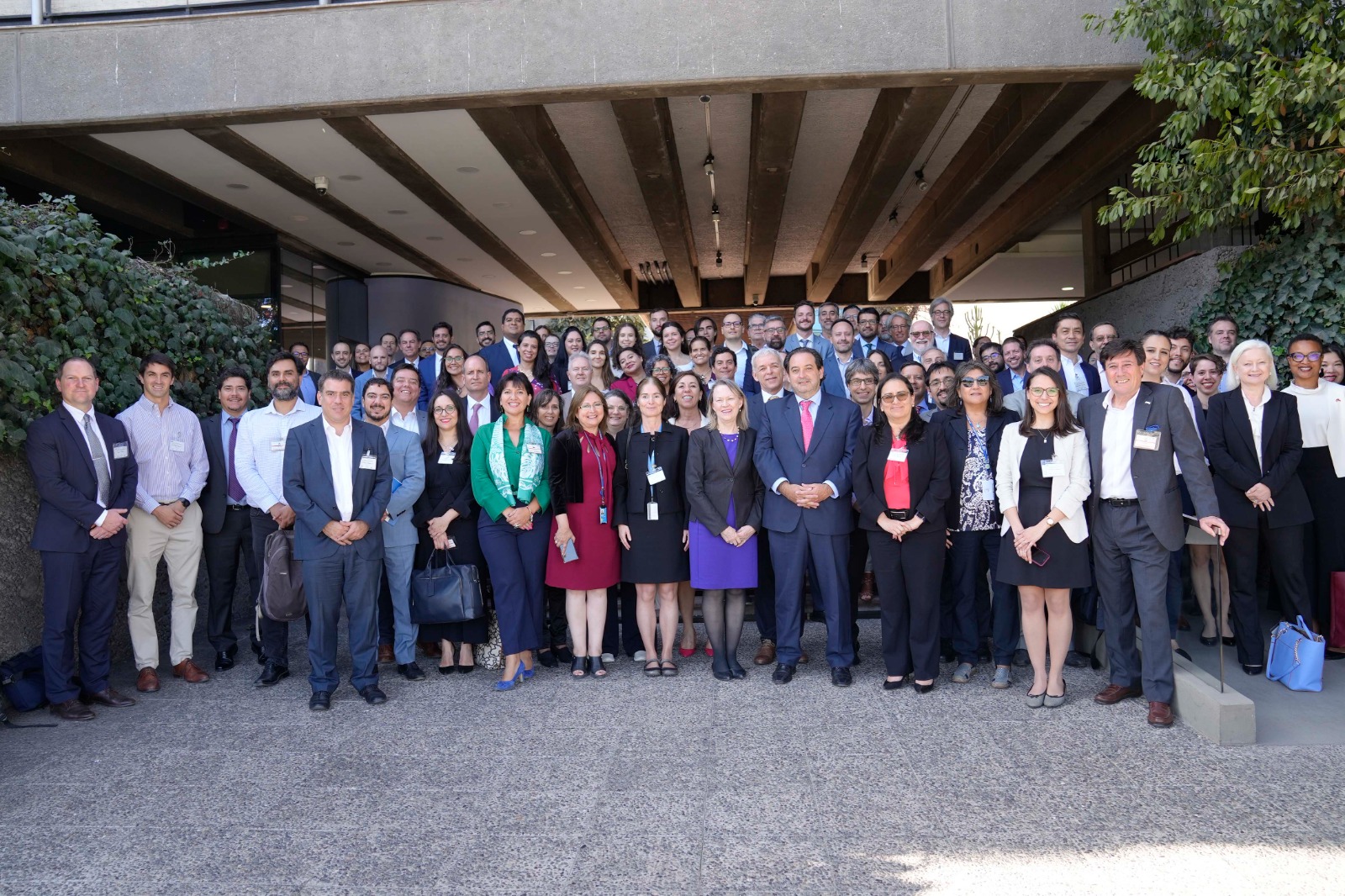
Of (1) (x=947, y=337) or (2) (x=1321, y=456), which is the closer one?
(2) (x=1321, y=456)

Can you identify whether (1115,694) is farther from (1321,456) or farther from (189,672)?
(189,672)

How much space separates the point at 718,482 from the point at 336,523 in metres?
1.98

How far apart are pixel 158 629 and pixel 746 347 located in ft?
15.3

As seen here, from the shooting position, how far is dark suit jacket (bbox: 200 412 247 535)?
5.57 meters

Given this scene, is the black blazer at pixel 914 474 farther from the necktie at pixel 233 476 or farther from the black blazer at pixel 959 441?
the necktie at pixel 233 476

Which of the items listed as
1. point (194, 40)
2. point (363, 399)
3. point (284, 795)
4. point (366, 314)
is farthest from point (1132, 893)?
point (366, 314)

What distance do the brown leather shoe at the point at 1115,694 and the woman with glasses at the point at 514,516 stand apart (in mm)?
2855

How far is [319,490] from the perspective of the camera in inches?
190

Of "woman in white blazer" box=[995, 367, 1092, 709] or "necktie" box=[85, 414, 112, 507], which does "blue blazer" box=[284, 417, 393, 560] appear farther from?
"woman in white blazer" box=[995, 367, 1092, 709]

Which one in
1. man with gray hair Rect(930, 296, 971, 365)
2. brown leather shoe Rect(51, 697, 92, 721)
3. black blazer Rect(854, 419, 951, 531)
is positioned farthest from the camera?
man with gray hair Rect(930, 296, 971, 365)

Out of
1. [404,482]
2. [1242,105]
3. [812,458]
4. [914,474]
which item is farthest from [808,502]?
[1242,105]

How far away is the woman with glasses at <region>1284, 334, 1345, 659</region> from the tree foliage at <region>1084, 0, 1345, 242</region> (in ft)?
5.71

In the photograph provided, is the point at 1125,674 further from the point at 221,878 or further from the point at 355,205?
the point at 355,205

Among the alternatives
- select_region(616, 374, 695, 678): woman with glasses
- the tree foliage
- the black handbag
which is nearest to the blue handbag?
select_region(616, 374, 695, 678): woman with glasses
